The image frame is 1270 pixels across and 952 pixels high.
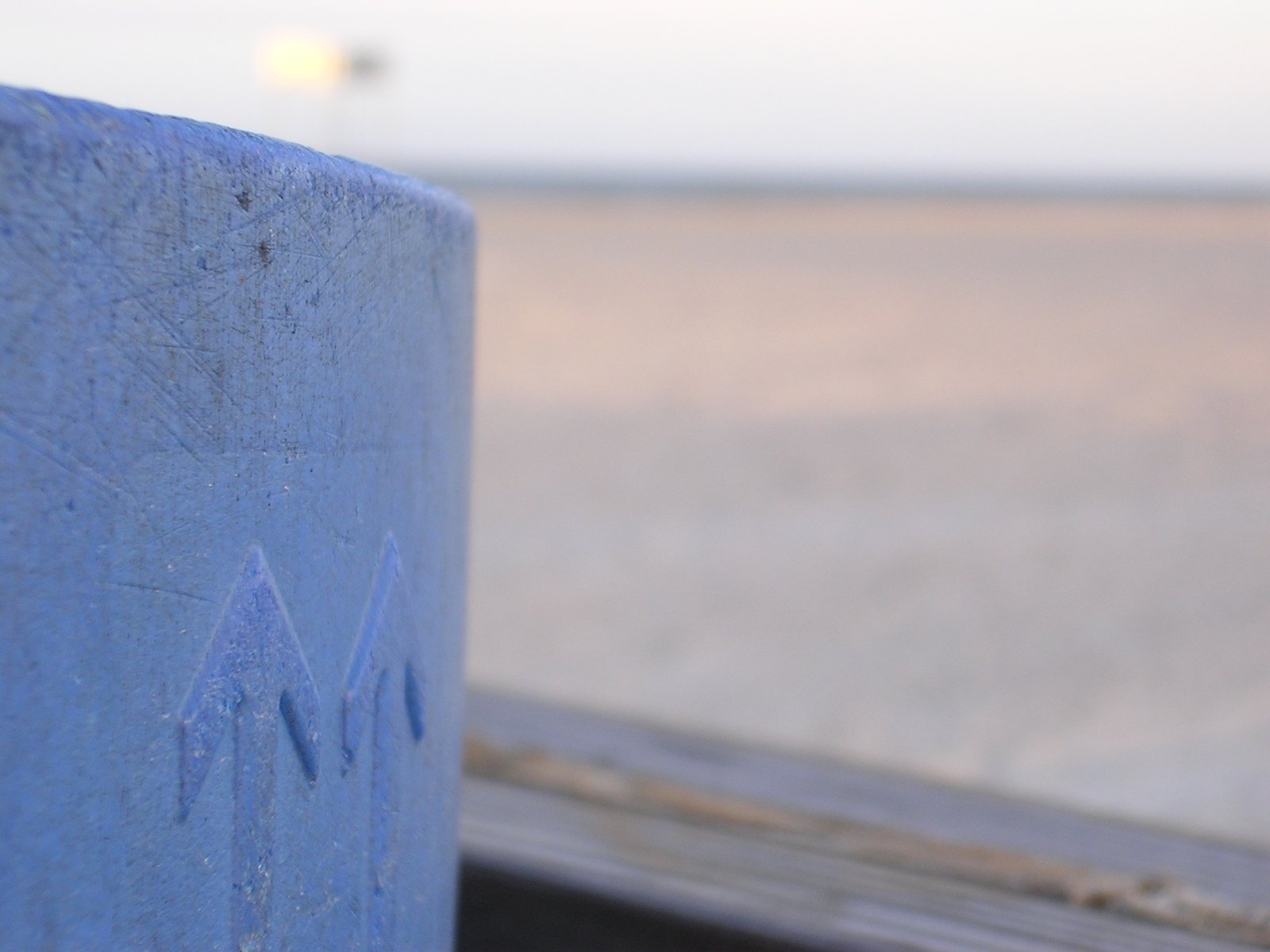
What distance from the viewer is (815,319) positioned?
507 inches

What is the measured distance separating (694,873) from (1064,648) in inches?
122

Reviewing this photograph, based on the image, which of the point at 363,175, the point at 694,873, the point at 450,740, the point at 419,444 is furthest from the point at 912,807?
the point at 363,175

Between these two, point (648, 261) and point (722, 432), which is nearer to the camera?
point (722, 432)

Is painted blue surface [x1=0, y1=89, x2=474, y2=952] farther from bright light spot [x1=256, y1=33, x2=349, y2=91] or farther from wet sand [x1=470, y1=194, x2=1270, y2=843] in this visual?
bright light spot [x1=256, y1=33, x2=349, y2=91]

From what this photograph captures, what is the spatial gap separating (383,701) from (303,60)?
14.7m

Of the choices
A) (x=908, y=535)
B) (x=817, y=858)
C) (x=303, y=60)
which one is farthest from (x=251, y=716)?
(x=303, y=60)

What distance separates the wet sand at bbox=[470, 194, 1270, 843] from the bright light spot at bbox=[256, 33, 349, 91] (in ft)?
11.7

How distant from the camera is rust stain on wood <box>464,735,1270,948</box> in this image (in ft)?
4.51

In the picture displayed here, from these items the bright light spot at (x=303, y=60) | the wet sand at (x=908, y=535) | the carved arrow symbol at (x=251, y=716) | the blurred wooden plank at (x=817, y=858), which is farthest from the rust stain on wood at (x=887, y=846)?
the bright light spot at (x=303, y=60)

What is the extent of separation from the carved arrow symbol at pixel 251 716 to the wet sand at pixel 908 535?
1.48m

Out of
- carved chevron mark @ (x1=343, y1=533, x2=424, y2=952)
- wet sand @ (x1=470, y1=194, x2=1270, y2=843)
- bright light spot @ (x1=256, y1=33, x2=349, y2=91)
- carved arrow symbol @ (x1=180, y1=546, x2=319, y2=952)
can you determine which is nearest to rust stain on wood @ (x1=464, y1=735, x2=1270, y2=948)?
wet sand @ (x1=470, y1=194, x2=1270, y2=843)

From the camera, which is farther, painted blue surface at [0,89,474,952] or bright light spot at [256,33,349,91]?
bright light spot at [256,33,349,91]

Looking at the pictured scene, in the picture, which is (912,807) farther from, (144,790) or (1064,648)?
(1064,648)

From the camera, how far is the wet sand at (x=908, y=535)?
143 inches
